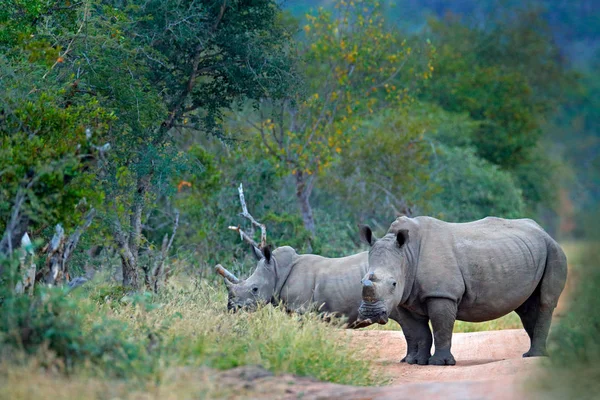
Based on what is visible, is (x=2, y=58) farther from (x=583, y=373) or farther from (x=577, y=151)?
(x=583, y=373)

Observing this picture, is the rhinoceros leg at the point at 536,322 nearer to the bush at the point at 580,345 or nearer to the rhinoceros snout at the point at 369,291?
the rhinoceros snout at the point at 369,291

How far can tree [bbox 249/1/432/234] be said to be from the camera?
21141 millimetres

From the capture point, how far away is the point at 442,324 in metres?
10.9

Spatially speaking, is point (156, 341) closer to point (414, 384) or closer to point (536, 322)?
point (414, 384)

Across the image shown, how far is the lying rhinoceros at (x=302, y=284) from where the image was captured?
1242 cm

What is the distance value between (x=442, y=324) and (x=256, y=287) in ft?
9.56

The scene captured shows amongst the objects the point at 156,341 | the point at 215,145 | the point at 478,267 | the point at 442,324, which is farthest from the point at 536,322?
the point at 215,145

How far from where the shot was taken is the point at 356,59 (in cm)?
2233

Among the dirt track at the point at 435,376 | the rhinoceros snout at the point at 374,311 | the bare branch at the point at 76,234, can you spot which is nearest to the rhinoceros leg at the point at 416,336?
the dirt track at the point at 435,376

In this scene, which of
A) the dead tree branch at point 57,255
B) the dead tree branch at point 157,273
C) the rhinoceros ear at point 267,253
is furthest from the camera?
the dead tree branch at point 157,273

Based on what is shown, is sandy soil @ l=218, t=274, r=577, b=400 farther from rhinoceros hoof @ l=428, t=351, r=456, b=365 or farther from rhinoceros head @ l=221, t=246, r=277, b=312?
rhinoceros head @ l=221, t=246, r=277, b=312

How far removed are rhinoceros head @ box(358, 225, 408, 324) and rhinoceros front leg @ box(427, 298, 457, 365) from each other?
0.50 meters

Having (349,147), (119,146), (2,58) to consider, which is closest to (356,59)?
(349,147)

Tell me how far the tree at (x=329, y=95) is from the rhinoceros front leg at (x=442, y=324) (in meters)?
9.77
